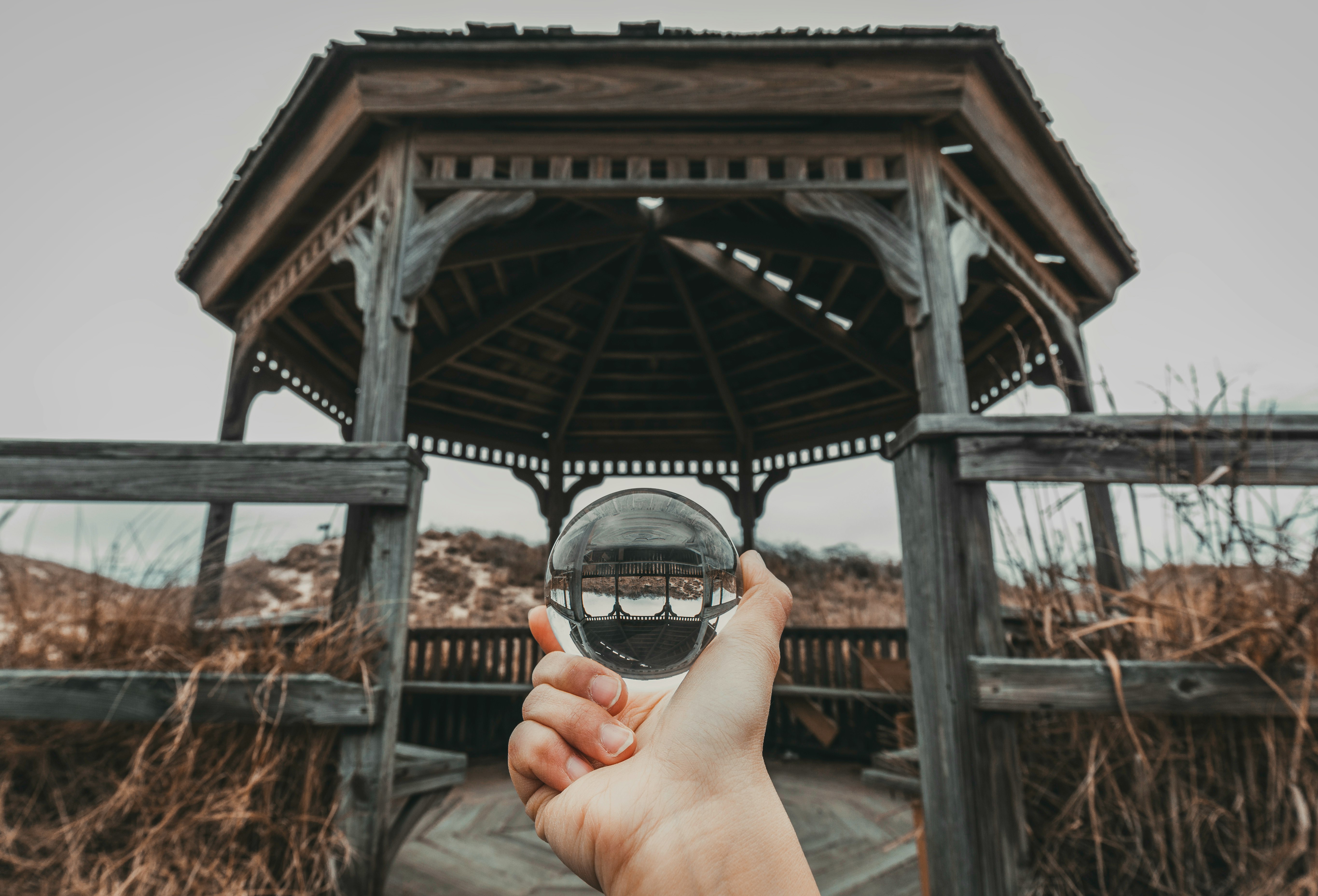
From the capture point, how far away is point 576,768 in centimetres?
103

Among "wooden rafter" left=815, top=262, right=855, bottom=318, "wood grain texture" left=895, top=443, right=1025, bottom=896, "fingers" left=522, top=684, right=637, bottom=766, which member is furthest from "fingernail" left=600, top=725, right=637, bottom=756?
"wooden rafter" left=815, top=262, right=855, bottom=318

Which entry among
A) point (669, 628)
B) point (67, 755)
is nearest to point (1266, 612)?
point (669, 628)

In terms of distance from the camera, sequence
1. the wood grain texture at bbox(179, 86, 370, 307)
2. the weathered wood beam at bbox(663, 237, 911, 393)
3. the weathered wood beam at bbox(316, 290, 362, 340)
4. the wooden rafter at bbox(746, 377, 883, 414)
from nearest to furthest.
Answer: the wood grain texture at bbox(179, 86, 370, 307)
the weathered wood beam at bbox(316, 290, 362, 340)
the weathered wood beam at bbox(663, 237, 911, 393)
the wooden rafter at bbox(746, 377, 883, 414)

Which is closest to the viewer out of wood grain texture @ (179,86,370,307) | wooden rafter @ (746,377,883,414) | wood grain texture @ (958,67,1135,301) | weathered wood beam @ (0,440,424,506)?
weathered wood beam @ (0,440,424,506)

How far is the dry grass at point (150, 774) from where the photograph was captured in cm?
202

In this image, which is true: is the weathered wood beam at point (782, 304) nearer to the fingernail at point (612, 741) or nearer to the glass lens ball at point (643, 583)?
the glass lens ball at point (643, 583)

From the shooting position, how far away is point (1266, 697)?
2088 mm

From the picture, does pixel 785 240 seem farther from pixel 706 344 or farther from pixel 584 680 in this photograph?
pixel 584 680

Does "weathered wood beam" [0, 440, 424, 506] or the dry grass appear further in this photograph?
"weathered wood beam" [0, 440, 424, 506]

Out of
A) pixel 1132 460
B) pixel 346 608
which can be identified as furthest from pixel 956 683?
pixel 346 608

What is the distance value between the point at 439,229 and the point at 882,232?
90.7 inches

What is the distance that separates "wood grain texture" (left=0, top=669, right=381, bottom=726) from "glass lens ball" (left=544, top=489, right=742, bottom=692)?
1715mm

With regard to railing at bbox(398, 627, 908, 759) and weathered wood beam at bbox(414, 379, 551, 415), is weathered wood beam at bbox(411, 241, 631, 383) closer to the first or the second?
weathered wood beam at bbox(414, 379, 551, 415)

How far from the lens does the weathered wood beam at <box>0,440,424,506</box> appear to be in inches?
98.7
